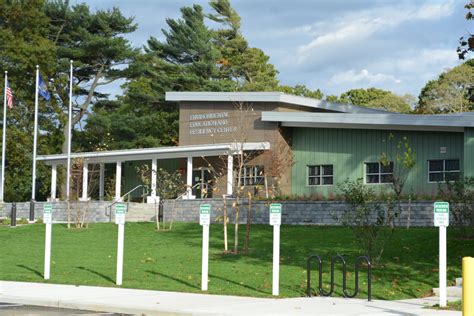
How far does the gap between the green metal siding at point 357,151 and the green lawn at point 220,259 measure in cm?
610

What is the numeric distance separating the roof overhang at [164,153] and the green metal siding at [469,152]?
9.61m

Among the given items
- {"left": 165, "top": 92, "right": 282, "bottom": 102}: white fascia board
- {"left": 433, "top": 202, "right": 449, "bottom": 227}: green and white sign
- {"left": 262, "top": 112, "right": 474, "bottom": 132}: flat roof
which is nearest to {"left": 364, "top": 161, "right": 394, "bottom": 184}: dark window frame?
{"left": 262, "top": 112, "right": 474, "bottom": 132}: flat roof

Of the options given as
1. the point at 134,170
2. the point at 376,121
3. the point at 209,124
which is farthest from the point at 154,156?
the point at 376,121

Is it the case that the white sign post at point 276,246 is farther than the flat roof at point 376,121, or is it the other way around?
the flat roof at point 376,121

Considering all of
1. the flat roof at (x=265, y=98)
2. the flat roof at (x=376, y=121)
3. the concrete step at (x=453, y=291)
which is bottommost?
the concrete step at (x=453, y=291)

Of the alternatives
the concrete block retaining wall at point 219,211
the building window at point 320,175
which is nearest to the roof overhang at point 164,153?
the building window at point 320,175

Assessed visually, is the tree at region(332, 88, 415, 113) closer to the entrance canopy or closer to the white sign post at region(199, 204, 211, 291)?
the entrance canopy

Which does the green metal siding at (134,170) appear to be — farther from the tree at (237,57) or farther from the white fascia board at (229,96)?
the tree at (237,57)

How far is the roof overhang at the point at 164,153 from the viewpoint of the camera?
35812 millimetres

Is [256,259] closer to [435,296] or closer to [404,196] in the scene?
[435,296]

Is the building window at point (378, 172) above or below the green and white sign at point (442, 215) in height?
above

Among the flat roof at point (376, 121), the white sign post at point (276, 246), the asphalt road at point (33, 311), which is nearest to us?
the asphalt road at point (33, 311)

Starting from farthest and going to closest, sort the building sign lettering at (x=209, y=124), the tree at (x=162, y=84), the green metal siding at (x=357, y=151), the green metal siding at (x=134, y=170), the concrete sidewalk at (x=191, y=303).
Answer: the tree at (x=162, y=84) < the green metal siding at (x=134, y=170) < the building sign lettering at (x=209, y=124) < the green metal siding at (x=357, y=151) < the concrete sidewalk at (x=191, y=303)

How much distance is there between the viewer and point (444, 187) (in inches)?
1196
